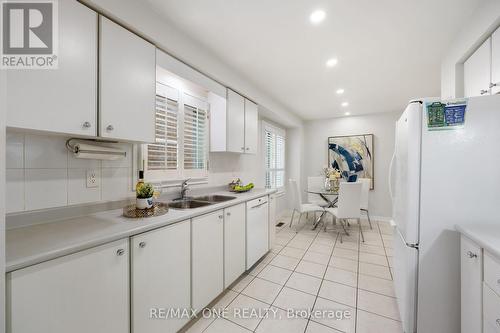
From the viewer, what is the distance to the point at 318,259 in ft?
8.66

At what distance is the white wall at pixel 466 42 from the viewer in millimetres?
1406

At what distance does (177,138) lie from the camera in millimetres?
2152

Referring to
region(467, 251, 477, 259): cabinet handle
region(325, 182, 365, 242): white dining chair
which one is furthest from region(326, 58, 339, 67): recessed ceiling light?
region(467, 251, 477, 259): cabinet handle

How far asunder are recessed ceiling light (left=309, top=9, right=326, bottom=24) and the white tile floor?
248 cm

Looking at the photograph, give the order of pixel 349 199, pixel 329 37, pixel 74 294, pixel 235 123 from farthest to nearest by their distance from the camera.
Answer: pixel 349 199 < pixel 235 123 < pixel 329 37 < pixel 74 294

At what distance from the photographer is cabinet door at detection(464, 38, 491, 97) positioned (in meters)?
1.50

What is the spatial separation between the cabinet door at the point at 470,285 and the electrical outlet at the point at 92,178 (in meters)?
2.42

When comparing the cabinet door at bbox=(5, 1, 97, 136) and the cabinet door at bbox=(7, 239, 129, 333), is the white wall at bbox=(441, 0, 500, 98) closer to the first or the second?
the cabinet door at bbox=(5, 1, 97, 136)

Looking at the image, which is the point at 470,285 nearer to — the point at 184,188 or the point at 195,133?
the point at 184,188

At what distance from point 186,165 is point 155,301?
4.40 feet

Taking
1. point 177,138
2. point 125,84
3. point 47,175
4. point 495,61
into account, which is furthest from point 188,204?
point 495,61

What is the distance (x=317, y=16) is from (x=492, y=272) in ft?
6.41

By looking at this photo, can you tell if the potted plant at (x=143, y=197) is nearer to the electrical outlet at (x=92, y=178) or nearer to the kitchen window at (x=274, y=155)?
the electrical outlet at (x=92, y=178)

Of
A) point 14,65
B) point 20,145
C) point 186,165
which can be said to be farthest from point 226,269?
point 14,65
